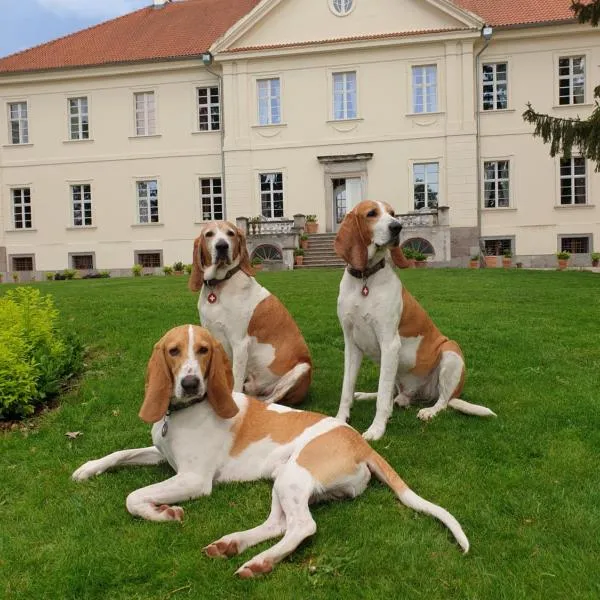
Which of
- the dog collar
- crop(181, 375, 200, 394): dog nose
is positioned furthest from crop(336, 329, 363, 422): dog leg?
crop(181, 375, 200, 394): dog nose

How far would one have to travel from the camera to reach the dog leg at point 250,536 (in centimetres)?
303

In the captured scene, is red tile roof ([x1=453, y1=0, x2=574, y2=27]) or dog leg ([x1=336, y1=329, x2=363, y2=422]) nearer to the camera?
dog leg ([x1=336, y1=329, x2=363, y2=422])

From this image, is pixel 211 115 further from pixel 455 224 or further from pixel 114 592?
pixel 114 592

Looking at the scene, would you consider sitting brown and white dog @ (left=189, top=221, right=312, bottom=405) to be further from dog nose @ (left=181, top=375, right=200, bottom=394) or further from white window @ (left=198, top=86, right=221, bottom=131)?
white window @ (left=198, top=86, right=221, bottom=131)

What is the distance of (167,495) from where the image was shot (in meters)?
3.54

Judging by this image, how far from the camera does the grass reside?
9.25ft

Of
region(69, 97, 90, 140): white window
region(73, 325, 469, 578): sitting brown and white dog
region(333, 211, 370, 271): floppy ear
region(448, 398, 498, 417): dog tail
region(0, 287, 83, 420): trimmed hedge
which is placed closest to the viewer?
region(73, 325, 469, 578): sitting brown and white dog

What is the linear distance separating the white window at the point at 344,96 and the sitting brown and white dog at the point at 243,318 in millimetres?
22966

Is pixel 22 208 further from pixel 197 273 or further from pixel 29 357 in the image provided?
pixel 197 273

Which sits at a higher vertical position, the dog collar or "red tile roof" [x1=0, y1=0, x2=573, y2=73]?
"red tile roof" [x1=0, y1=0, x2=573, y2=73]

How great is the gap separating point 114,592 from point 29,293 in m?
5.18

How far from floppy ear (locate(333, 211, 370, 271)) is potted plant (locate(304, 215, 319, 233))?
21481 millimetres

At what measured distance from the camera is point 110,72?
94.5 ft

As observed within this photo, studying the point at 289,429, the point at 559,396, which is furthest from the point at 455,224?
the point at 289,429
